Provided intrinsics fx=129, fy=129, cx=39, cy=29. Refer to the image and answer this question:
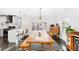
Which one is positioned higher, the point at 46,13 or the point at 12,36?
the point at 46,13

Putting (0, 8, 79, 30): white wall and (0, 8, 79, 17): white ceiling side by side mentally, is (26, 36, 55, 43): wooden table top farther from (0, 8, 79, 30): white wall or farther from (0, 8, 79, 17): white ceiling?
(0, 8, 79, 17): white ceiling

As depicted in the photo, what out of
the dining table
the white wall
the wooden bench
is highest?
the white wall

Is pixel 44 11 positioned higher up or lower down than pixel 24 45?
higher up

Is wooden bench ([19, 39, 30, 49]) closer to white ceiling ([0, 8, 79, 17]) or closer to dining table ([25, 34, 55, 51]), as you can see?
dining table ([25, 34, 55, 51])

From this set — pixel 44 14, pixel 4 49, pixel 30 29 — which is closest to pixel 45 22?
pixel 44 14

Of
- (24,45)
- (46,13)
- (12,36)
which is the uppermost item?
(46,13)

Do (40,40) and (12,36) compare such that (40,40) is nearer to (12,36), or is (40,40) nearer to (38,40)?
(38,40)

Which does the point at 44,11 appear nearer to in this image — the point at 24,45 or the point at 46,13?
the point at 46,13

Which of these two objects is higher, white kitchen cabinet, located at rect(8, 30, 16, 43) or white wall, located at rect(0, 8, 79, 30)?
white wall, located at rect(0, 8, 79, 30)

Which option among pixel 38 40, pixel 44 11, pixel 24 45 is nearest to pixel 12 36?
pixel 24 45

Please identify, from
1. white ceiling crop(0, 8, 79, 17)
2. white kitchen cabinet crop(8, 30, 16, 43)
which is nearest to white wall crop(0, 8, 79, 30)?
white ceiling crop(0, 8, 79, 17)

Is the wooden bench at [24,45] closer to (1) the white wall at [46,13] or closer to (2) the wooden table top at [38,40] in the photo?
(2) the wooden table top at [38,40]

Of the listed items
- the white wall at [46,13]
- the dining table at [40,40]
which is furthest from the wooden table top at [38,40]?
the white wall at [46,13]
